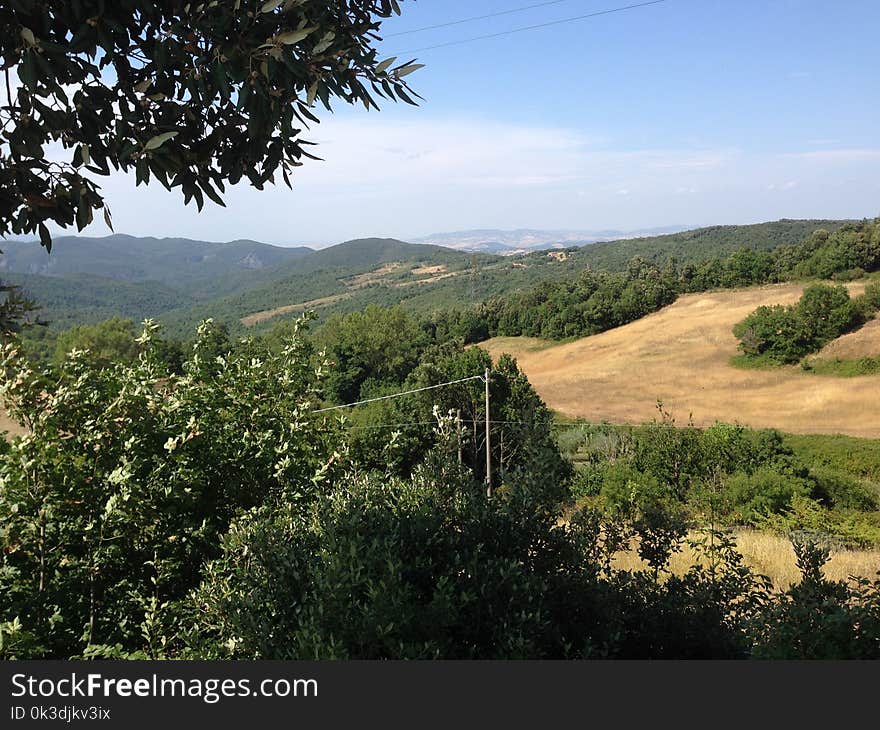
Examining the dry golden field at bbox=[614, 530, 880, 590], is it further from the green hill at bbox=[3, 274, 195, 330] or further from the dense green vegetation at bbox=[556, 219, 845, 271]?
the green hill at bbox=[3, 274, 195, 330]

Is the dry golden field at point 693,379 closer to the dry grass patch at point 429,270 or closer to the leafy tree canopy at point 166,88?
the leafy tree canopy at point 166,88

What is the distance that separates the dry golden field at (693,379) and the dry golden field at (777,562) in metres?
27.0

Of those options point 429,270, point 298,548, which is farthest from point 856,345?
point 429,270

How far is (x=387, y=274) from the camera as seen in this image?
17562 centimetres

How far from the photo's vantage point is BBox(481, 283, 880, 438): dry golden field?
4038cm

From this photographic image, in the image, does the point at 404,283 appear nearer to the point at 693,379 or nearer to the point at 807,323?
the point at 693,379

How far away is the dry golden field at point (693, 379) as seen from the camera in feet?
132

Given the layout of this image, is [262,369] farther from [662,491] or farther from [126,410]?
[662,491]

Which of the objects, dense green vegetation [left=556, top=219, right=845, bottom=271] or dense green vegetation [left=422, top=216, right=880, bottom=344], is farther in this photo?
dense green vegetation [left=556, top=219, right=845, bottom=271]

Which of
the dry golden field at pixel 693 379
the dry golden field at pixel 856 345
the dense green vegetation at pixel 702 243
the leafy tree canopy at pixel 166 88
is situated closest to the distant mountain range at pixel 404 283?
the dense green vegetation at pixel 702 243

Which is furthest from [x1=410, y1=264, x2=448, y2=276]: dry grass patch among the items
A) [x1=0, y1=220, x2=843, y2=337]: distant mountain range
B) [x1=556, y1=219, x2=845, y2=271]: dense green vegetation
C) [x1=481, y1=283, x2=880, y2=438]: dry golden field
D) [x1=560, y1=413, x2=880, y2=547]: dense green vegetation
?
[x1=560, y1=413, x2=880, y2=547]: dense green vegetation

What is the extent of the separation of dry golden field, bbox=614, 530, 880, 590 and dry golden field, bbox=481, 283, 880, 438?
1065 inches

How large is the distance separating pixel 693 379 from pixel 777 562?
43.6m

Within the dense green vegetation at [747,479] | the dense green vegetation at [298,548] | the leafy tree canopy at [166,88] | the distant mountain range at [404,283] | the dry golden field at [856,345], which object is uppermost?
the distant mountain range at [404,283]
